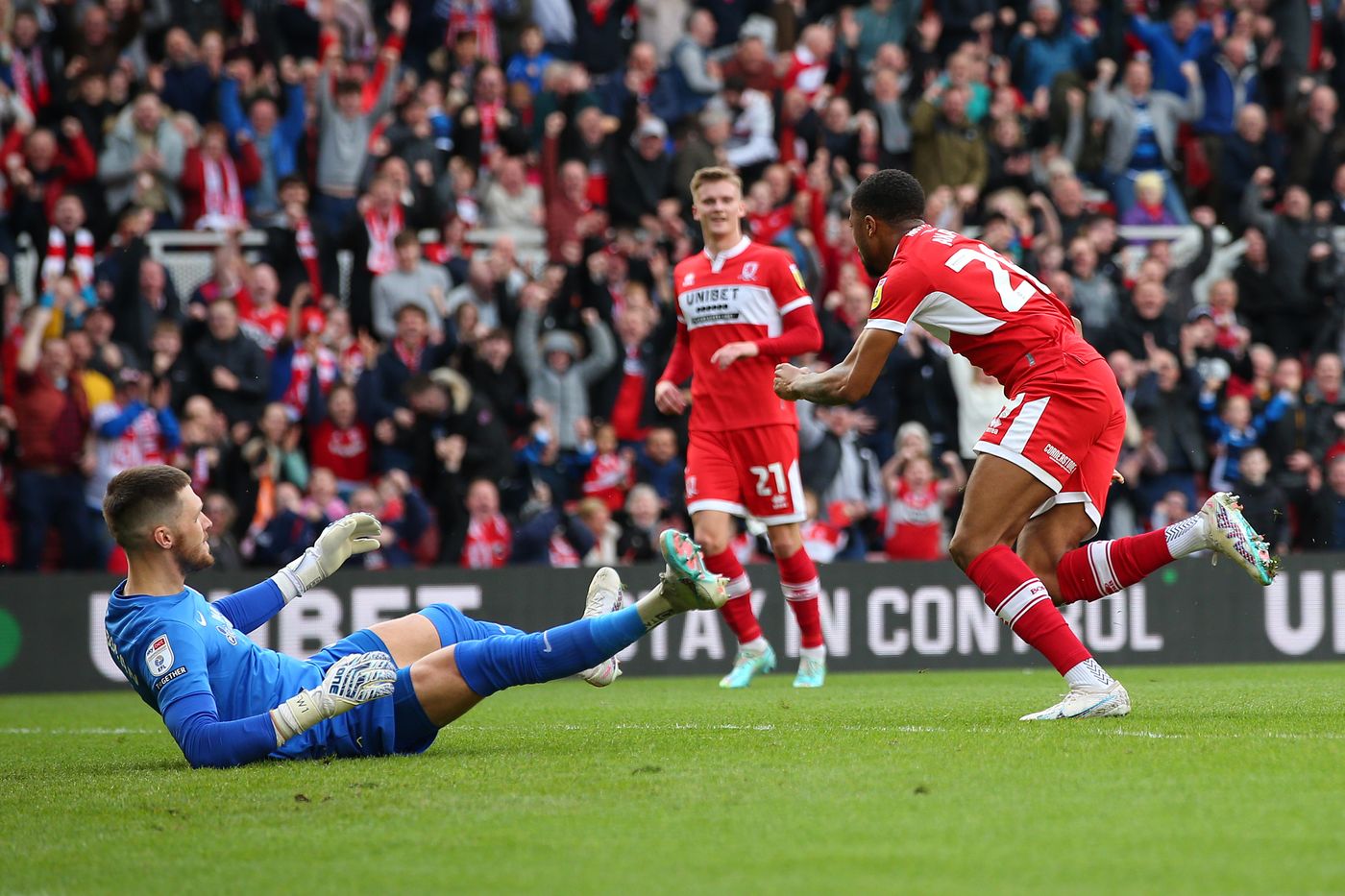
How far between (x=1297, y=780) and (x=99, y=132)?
14568 mm

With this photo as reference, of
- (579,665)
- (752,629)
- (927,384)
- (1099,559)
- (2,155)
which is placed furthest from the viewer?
(2,155)

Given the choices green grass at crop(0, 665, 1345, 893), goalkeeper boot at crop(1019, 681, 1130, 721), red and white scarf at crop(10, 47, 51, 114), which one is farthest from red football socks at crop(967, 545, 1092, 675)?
red and white scarf at crop(10, 47, 51, 114)

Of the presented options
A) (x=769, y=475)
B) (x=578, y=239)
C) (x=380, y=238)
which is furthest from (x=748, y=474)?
(x=380, y=238)

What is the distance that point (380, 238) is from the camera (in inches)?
659

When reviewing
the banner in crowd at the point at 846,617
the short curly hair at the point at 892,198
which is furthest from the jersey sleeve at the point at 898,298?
the banner in crowd at the point at 846,617

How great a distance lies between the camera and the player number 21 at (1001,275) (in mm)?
7551

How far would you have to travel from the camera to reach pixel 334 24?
19047mm

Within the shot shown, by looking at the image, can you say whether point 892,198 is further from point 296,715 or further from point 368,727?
point 296,715

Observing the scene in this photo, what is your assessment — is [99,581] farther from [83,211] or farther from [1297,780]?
[1297,780]

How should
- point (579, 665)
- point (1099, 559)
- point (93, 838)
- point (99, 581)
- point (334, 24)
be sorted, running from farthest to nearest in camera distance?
point (334, 24) → point (99, 581) → point (1099, 559) → point (579, 665) → point (93, 838)

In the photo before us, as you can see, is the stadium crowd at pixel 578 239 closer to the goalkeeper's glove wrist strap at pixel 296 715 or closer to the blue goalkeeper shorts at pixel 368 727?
the blue goalkeeper shorts at pixel 368 727

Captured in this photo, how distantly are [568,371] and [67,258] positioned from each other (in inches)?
191

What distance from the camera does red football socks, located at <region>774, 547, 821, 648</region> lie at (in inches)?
438

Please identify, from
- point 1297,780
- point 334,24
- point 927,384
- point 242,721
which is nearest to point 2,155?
point 334,24
